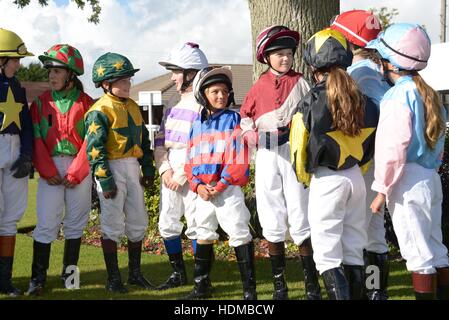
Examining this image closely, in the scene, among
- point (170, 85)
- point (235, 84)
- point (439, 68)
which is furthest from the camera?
point (235, 84)

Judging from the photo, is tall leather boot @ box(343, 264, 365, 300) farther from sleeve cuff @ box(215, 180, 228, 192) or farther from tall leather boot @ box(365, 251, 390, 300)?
sleeve cuff @ box(215, 180, 228, 192)

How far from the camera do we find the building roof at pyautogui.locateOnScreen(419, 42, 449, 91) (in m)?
20.6

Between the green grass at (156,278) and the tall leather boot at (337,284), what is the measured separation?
1053 millimetres

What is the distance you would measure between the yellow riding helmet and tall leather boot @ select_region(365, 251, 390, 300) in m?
3.35

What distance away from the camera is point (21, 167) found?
5.62m

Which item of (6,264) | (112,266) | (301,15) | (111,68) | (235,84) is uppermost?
(301,15)

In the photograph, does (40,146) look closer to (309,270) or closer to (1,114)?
(1,114)

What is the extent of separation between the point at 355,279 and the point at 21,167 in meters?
2.90

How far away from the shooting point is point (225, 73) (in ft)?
17.6

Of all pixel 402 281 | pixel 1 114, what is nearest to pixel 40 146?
pixel 1 114

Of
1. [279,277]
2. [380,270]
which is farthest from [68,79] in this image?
[380,270]

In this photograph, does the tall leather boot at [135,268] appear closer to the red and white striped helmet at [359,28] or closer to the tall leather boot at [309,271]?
the tall leather boot at [309,271]

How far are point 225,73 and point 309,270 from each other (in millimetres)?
1698

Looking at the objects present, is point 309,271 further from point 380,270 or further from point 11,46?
point 11,46
